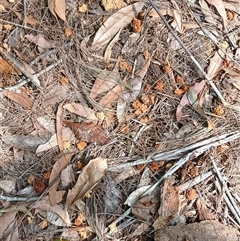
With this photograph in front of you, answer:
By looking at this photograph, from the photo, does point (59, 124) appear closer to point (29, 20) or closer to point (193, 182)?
point (29, 20)

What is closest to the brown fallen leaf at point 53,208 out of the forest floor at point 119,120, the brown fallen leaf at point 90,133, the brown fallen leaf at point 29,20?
the forest floor at point 119,120

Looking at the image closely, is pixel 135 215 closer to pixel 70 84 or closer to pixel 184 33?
pixel 70 84

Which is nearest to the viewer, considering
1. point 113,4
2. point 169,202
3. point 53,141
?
point 169,202

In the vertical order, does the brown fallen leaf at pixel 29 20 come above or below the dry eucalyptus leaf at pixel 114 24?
above

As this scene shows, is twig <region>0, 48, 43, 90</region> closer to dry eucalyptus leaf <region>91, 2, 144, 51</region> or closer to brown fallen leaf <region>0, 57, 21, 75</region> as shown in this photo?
brown fallen leaf <region>0, 57, 21, 75</region>

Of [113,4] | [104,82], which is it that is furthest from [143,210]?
[113,4]

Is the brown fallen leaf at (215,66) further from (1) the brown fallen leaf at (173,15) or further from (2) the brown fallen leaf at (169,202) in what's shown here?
(2) the brown fallen leaf at (169,202)
